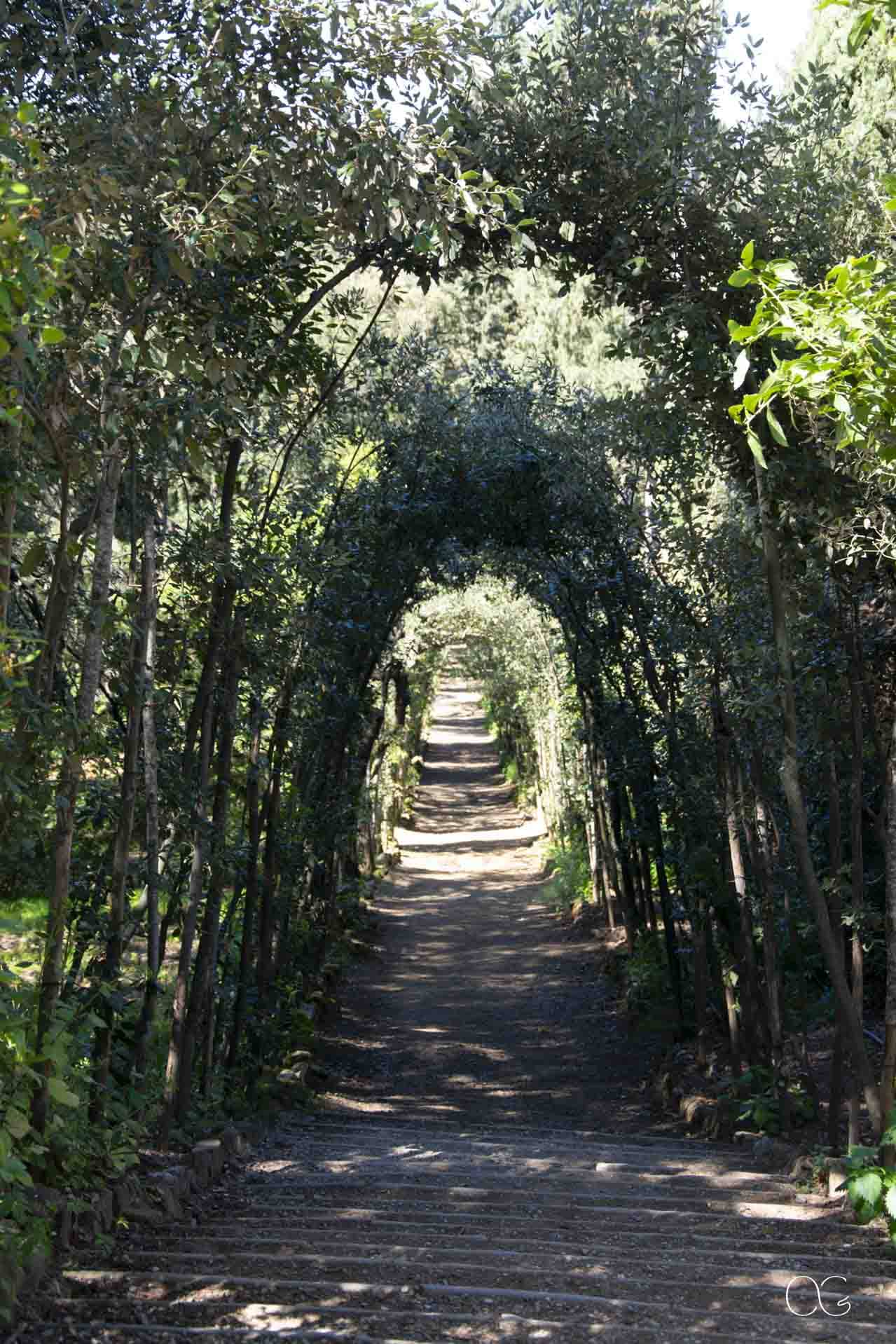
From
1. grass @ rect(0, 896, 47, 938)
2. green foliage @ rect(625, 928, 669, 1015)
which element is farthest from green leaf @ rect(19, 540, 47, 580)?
green foliage @ rect(625, 928, 669, 1015)

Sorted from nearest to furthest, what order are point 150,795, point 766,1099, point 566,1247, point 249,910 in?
point 566,1247 < point 150,795 < point 766,1099 < point 249,910

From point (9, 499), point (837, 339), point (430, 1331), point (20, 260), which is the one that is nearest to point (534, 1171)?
point (430, 1331)

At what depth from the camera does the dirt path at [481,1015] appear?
927cm

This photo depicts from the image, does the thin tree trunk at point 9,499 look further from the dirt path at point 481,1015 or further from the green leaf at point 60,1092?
the dirt path at point 481,1015

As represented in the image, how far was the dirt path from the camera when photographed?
365 inches

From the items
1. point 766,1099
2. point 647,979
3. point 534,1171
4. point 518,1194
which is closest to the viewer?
point 518,1194

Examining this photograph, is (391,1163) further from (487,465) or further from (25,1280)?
(487,465)

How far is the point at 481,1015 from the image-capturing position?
12.1m

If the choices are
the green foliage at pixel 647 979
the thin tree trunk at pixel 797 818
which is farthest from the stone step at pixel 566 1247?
the green foliage at pixel 647 979

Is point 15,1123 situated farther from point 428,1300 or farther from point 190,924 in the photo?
point 190,924

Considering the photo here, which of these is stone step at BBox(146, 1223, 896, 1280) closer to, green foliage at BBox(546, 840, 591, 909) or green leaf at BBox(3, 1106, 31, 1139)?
green leaf at BBox(3, 1106, 31, 1139)

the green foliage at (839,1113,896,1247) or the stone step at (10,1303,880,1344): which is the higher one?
the stone step at (10,1303,880,1344)

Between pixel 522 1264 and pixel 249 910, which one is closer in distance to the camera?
pixel 522 1264

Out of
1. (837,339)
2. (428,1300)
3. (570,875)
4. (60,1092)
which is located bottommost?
(570,875)
